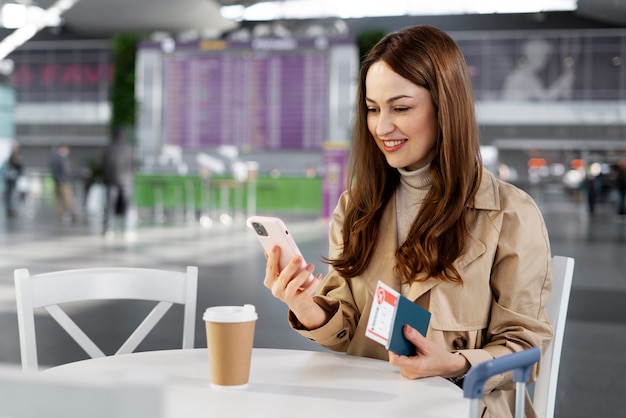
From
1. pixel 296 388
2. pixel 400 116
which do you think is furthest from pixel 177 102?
pixel 296 388

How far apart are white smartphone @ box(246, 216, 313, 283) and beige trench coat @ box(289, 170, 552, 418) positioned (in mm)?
251

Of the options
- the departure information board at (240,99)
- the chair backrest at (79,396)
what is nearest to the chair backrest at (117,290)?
the chair backrest at (79,396)

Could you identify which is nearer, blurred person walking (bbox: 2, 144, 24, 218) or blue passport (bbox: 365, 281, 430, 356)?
blue passport (bbox: 365, 281, 430, 356)

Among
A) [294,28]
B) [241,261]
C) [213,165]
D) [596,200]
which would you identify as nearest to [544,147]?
[596,200]

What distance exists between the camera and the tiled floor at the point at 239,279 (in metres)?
3.72

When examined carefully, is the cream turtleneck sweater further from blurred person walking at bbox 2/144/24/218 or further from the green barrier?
blurred person walking at bbox 2/144/24/218

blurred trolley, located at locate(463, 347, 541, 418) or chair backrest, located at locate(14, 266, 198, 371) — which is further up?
blurred trolley, located at locate(463, 347, 541, 418)

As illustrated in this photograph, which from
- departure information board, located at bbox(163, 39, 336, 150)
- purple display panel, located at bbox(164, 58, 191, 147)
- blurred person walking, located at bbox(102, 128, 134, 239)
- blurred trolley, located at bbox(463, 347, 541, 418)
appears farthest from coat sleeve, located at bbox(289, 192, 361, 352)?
purple display panel, located at bbox(164, 58, 191, 147)

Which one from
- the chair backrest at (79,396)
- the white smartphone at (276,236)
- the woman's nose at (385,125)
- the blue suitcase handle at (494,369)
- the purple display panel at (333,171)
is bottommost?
the purple display panel at (333,171)

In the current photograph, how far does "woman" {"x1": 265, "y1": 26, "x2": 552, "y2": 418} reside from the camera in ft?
4.79

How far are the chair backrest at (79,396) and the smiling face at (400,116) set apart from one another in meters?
0.96

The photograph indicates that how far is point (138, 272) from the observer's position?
6.03 ft

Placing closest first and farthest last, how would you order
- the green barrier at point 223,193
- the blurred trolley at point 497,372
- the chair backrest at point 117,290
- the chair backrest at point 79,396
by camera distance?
the chair backrest at point 79,396 < the blurred trolley at point 497,372 < the chair backrest at point 117,290 < the green barrier at point 223,193

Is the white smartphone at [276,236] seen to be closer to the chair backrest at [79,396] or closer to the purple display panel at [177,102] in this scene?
the chair backrest at [79,396]
